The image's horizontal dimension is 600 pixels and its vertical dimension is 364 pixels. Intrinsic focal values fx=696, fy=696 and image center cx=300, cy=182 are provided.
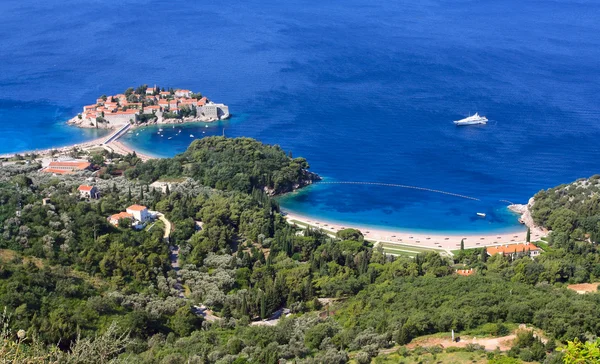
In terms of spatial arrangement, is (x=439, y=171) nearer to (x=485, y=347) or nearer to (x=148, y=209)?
(x=148, y=209)

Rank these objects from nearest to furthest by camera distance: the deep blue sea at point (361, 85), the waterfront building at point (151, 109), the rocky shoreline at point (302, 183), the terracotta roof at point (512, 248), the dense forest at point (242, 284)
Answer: the dense forest at point (242, 284) < the terracotta roof at point (512, 248) < the rocky shoreline at point (302, 183) < the deep blue sea at point (361, 85) < the waterfront building at point (151, 109)

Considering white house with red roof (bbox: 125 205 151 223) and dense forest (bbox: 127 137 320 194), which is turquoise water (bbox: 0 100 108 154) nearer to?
dense forest (bbox: 127 137 320 194)

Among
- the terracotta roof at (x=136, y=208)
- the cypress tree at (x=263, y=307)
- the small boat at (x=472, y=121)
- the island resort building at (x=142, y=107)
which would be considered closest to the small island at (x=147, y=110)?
the island resort building at (x=142, y=107)

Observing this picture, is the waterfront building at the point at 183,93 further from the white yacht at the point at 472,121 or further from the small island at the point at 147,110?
the white yacht at the point at 472,121

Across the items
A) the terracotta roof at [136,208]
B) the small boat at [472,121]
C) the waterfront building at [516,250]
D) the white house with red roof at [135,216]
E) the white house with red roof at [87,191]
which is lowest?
the waterfront building at [516,250]

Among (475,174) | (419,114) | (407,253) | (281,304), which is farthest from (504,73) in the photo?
(281,304)
